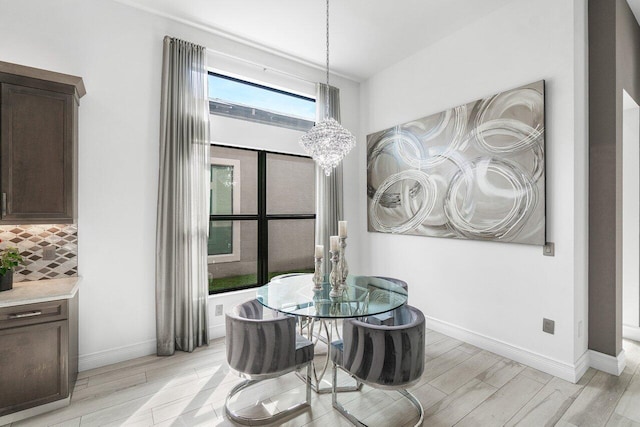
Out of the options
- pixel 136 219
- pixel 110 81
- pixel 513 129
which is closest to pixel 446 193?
pixel 513 129

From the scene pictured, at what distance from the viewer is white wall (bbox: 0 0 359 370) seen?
2.64 metres

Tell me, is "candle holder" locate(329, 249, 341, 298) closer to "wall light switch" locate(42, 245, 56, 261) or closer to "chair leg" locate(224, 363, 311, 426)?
"chair leg" locate(224, 363, 311, 426)

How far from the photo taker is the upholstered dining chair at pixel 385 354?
1.86 metres

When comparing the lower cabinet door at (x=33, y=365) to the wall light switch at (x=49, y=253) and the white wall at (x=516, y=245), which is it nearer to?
the wall light switch at (x=49, y=253)

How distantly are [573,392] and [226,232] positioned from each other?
11.6 feet

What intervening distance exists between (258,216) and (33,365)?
2373mm

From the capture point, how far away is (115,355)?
2869mm

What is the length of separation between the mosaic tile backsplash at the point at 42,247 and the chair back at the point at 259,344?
1707mm

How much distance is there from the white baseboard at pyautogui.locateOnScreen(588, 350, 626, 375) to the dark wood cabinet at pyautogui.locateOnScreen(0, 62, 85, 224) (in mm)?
4541

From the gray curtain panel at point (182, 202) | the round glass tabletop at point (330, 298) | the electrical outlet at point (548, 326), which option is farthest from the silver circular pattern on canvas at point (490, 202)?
the gray curtain panel at point (182, 202)

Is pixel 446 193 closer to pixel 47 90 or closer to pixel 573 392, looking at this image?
pixel 573 392

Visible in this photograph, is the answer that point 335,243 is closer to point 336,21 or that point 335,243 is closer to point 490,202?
point 490,202

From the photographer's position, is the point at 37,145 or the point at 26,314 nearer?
the point at 26,314

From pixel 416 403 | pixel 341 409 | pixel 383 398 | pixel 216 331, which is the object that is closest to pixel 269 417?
pixel 341 409
